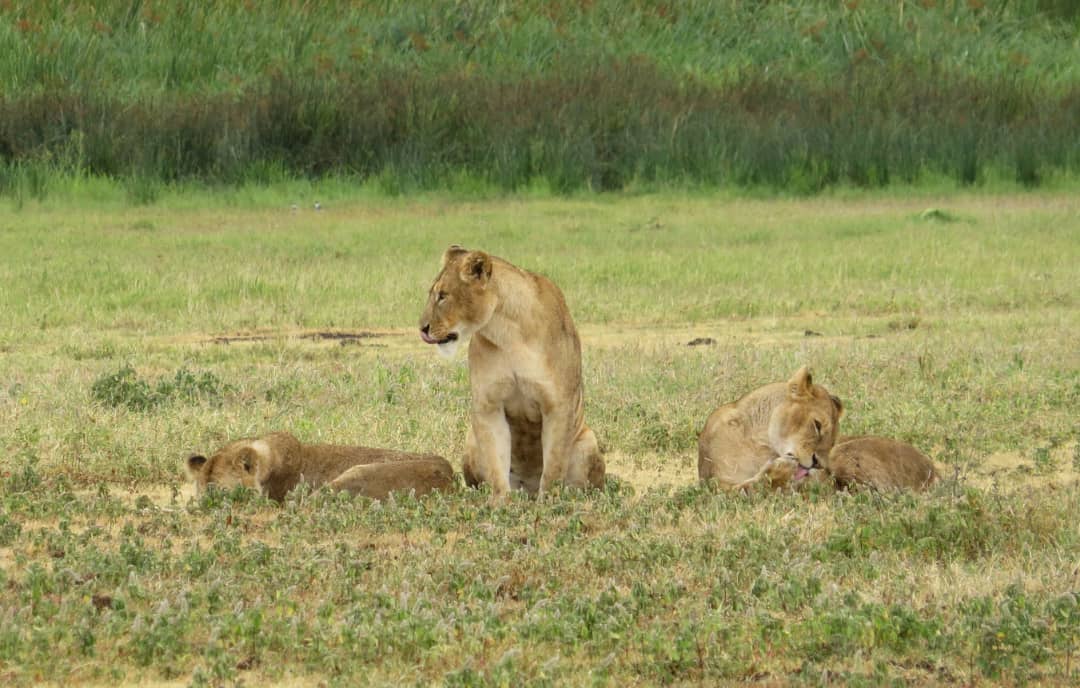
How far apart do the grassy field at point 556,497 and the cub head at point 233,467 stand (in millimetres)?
238

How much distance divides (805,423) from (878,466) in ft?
1.75

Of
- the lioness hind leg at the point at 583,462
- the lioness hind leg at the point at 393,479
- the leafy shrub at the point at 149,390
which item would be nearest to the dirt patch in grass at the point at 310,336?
the leafy shrub at the point at 149,390

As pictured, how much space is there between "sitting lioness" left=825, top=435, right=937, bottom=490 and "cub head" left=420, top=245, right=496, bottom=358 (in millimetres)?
1636

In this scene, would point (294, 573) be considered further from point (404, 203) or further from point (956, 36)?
point (956, 36)

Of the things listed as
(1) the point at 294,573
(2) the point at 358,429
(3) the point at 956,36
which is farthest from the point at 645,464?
(3) the point at 956,36

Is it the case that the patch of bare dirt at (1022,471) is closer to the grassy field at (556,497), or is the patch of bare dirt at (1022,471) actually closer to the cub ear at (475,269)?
the grassy field at (556,497)

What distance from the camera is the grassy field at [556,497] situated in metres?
5.84

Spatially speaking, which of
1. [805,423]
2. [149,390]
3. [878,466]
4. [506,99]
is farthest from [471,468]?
[506,99]

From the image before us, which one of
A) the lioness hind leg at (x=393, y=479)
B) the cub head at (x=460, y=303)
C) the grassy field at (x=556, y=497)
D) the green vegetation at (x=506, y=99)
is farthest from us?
the green vegetation at (x=506, y=99)

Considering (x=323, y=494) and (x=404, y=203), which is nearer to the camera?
(x=323, y=494)

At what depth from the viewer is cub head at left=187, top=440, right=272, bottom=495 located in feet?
26.9

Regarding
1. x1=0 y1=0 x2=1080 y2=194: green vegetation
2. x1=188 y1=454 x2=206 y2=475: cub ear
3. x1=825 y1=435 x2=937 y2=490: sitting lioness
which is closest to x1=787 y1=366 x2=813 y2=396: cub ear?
x1=825 y1=435 x2=937 y2=490: sitting lioness

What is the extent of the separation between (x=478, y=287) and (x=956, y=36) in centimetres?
2521

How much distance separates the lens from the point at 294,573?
21.9 feet
